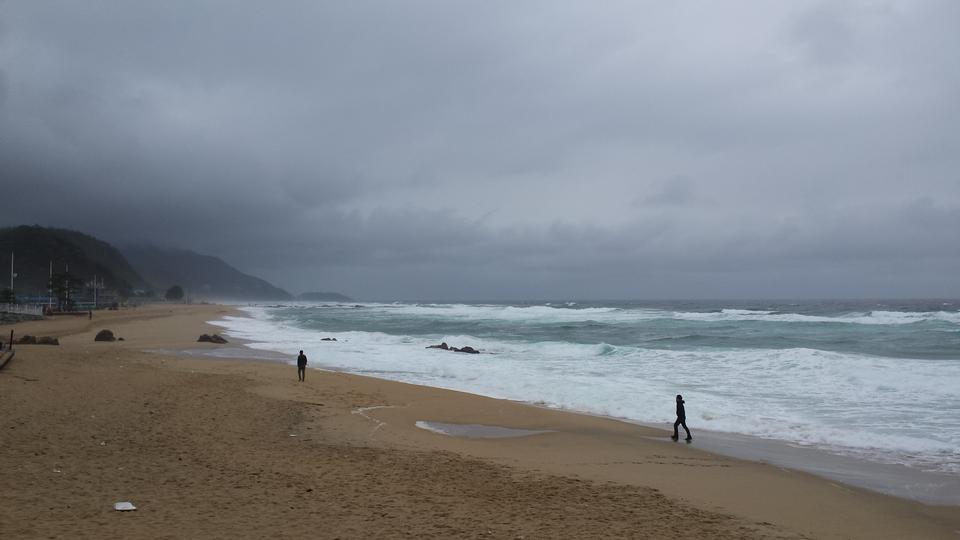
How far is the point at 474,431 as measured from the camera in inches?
486

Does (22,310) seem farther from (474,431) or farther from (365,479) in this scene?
(365,479)

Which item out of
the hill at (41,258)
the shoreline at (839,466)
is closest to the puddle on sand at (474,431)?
the shoreline at (839,466)

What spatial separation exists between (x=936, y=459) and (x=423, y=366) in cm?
1738

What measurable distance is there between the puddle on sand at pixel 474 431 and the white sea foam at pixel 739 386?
144 inches

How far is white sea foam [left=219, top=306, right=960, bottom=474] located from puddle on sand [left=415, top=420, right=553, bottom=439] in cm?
366

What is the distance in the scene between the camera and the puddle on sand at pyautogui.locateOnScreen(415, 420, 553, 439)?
39.0 feet

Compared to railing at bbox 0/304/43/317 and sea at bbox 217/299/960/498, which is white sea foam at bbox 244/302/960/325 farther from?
railing at bbox 0/304/43/317

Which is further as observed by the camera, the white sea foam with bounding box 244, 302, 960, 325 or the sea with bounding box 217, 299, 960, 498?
the white sea foam with bounding box 244, 302, 960, 325

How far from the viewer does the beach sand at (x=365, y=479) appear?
605 cm

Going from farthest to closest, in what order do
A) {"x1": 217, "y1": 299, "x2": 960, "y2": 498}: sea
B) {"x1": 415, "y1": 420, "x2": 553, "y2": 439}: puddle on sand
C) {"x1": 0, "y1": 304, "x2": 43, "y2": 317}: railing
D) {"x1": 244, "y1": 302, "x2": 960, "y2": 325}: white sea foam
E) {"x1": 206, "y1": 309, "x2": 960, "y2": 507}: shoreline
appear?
{"x1": 244, "y1": 302, "x2": 960, "y2": 325}: white sea foam, {"x1": 0, "y1": 304, "x2": 43, "y2": 317}: railing, {"x1": 217, "y1": 299, "x2": 960, "y2": 498}: sea, {"x1": 415, "y1": 420, "x2": 553, "y2": 439}: puddle on sand, {"x1": 206, "y1": 309, "x2": 960, "y2": 507}: shoreline

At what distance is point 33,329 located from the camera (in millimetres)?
37844

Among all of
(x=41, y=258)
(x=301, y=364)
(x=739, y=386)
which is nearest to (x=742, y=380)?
(x=739, y=386)

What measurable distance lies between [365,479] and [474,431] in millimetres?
4810

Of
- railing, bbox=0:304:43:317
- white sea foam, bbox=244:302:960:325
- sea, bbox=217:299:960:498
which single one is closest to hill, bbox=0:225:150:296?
railing, bbox=0:304:43:317
